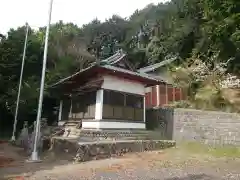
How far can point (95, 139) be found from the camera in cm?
1659

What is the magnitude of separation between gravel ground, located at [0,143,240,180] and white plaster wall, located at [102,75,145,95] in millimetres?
5283

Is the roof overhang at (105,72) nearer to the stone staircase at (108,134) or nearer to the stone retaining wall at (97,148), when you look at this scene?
the stone staircase at (108,134)

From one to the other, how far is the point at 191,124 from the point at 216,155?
3.30m

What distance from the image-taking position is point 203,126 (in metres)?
17.0

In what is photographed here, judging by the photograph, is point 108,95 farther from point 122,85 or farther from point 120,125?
point 120,125

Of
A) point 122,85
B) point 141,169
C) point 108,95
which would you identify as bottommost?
point 141,169

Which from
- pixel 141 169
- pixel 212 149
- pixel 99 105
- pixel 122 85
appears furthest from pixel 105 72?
pixel 141 169

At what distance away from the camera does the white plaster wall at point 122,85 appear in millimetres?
18328

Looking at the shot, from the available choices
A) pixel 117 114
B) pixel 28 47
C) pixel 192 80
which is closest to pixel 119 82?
pixel 117 114

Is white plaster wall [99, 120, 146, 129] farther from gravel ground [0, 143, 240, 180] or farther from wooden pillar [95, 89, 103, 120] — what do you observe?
gravel ground [0, 143, 240, 180]

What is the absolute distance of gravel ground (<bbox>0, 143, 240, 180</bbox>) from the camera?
9.95m

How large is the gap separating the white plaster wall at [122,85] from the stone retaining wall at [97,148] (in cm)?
395

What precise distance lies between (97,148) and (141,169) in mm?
3746

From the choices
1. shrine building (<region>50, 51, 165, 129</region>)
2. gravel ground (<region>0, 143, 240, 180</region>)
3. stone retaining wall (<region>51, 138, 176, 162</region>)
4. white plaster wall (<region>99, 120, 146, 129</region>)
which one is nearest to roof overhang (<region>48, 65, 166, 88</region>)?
shrine building (<region>50, 51, 165, 129</region>)
